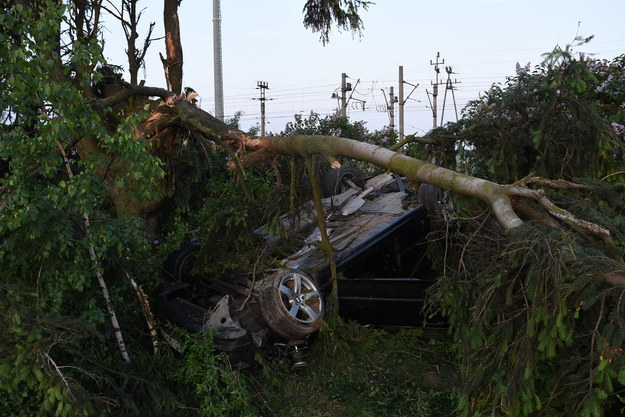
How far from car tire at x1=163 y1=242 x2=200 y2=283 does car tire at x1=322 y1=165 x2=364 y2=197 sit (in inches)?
92.5

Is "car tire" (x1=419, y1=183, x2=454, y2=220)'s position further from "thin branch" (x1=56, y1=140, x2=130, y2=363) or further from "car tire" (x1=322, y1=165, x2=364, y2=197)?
"thin branch" (x1=56, y1=140, x2=130, y2=363)

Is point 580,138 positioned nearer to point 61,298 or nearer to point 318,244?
point 318,244

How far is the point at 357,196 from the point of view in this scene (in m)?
8.74

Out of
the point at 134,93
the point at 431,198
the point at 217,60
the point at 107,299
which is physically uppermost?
the point at 217,60

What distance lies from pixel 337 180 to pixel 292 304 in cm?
298

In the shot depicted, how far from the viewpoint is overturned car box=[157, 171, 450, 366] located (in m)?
6.28

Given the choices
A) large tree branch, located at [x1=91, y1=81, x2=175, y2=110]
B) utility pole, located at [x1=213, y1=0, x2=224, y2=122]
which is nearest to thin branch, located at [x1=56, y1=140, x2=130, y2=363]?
large tree branch, located at [x1=91, y1=81, x2=175, y2=110]

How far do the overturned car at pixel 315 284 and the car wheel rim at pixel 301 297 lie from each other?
0.01 m

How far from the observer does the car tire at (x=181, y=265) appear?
7438mm

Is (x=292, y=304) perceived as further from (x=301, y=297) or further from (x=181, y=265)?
(x=181, y=265)

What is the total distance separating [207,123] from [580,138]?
4.53 metres

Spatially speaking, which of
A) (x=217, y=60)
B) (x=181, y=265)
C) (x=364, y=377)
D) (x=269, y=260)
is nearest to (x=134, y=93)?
(x=181, y=265)

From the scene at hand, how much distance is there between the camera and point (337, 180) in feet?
29.7

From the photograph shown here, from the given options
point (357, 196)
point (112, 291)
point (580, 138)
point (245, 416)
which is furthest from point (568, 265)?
point (357, 196)
